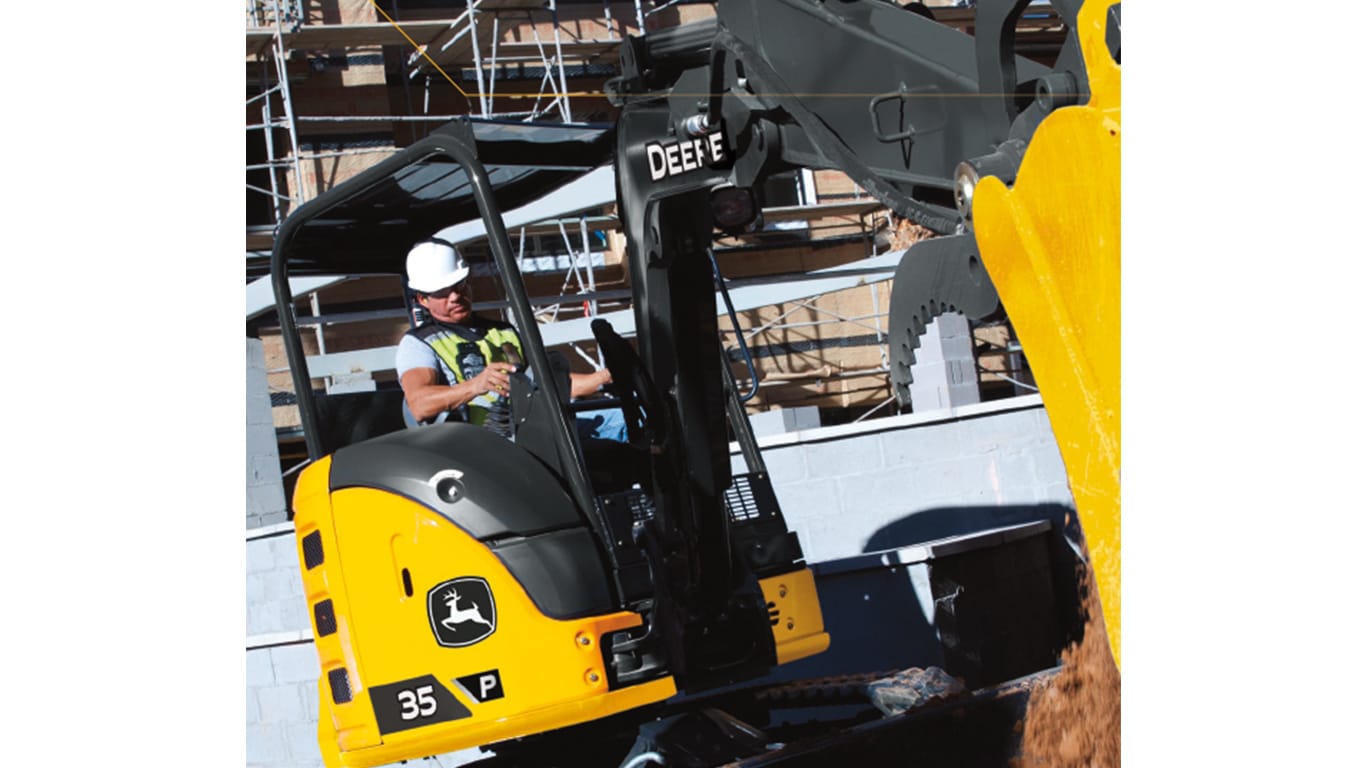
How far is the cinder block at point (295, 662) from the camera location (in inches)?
194

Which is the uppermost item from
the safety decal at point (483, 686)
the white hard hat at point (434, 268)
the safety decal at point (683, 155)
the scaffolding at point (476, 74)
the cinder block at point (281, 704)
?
the scaffolding at point (476, 74)

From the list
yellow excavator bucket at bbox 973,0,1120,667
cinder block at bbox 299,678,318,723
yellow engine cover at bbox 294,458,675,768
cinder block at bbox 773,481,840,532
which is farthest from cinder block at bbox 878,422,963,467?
yellow excavator bucket at bbox 973,0,1120,667

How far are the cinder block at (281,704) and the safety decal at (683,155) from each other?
2767mm

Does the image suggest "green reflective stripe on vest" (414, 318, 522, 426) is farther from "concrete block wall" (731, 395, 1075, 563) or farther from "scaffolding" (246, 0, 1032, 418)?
"concrete block wall" (731, 395, 1075, 563)

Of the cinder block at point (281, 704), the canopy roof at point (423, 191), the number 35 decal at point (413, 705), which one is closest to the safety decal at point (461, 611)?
the number 35 decal at point (413, 705)

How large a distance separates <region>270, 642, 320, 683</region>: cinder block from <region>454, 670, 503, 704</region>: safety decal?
1.95 m

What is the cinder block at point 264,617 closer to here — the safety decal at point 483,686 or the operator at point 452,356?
the operator at point 452,356

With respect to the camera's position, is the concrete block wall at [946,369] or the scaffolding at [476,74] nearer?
the scaffolding at [476,74]

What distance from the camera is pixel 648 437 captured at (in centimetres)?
323

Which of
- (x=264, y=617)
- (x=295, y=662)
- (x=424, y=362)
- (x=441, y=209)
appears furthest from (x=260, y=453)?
(x=424, y=362)
